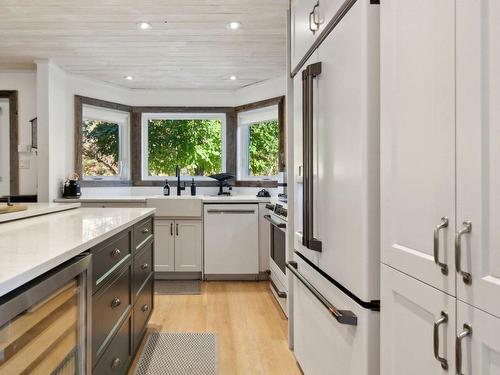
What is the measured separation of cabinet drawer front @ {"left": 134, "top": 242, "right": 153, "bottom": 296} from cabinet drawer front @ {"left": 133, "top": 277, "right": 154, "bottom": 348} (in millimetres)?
78

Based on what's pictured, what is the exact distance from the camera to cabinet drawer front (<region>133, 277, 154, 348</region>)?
2238mm

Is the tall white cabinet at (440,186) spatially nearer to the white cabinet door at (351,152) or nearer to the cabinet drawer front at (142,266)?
the white cabinet door at (351,152)

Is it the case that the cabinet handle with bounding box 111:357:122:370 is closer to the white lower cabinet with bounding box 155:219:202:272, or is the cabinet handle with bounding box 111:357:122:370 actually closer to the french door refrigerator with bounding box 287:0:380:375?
the french door refrigerator with bounding box 287:0:380:375

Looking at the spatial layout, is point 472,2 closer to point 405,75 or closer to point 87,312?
point 405,75

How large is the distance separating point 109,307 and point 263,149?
322cm

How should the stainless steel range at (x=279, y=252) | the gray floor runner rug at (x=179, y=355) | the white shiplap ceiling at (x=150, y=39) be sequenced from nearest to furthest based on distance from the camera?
the gray floor runner rug at (x=179, y=355) → the white shiplap ceiling at (x=150, y=39) → the stainless steel range at (x=279, y=252)

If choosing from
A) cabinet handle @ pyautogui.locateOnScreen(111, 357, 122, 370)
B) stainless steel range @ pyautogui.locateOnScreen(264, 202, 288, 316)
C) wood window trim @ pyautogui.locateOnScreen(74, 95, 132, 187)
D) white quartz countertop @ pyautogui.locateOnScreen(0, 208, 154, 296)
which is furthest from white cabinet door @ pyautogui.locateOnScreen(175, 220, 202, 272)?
cabinet handle @ pyautogui.locateOnScreen(111, 357, 122, 370)

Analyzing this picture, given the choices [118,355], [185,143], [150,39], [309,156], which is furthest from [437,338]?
[185,143]

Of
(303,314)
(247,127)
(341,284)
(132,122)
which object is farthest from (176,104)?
(341,284)

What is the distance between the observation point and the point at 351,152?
4.30 feet

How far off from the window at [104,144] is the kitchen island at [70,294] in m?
2.39

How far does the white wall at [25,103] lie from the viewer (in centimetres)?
396

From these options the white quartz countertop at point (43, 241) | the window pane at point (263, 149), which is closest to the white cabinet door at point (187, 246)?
the window pane at point (263, 149)

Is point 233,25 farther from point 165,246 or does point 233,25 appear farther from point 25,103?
point 25,103
